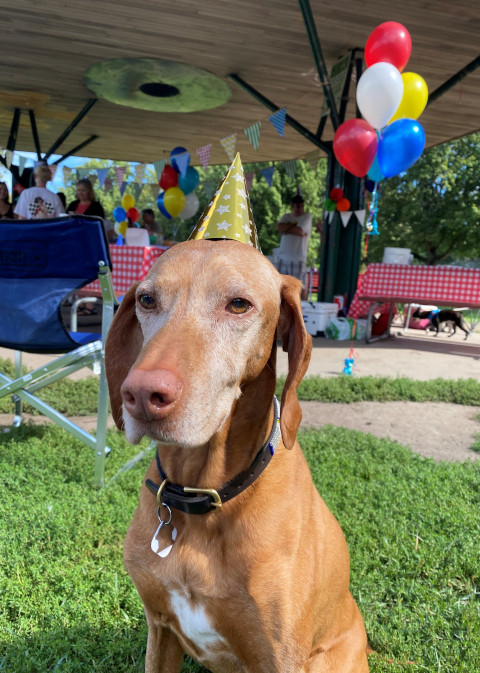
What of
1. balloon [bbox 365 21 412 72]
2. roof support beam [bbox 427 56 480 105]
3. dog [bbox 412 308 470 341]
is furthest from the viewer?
dog [bbox 412 308 470 341]

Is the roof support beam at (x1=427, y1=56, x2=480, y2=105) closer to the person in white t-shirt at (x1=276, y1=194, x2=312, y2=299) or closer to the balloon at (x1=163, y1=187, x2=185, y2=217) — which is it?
the person in white t-shirt at (x1=276, y1=194, x2=312, y2=299)

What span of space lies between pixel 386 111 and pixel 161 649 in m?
5.69

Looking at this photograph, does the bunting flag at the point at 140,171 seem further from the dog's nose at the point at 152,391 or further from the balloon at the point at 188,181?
the dog's nose at the point at 152,391

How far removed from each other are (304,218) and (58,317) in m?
9.19

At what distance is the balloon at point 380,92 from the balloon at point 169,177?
5804 millimetres

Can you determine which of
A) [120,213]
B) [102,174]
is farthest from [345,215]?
[120,213]

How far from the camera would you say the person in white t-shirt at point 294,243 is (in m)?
11.4

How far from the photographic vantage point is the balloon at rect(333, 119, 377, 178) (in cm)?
624

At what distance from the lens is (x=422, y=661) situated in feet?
6.35

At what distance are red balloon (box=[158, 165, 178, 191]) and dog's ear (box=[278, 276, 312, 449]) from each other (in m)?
9.95

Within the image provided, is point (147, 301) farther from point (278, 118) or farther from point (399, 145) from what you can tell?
point (278, 118)

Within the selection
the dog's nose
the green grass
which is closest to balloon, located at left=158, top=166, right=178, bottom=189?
the green grass

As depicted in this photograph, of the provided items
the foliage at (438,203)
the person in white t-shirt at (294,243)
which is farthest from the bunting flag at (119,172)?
the foliage at (438,203)

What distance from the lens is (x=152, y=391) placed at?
109 centimetres
